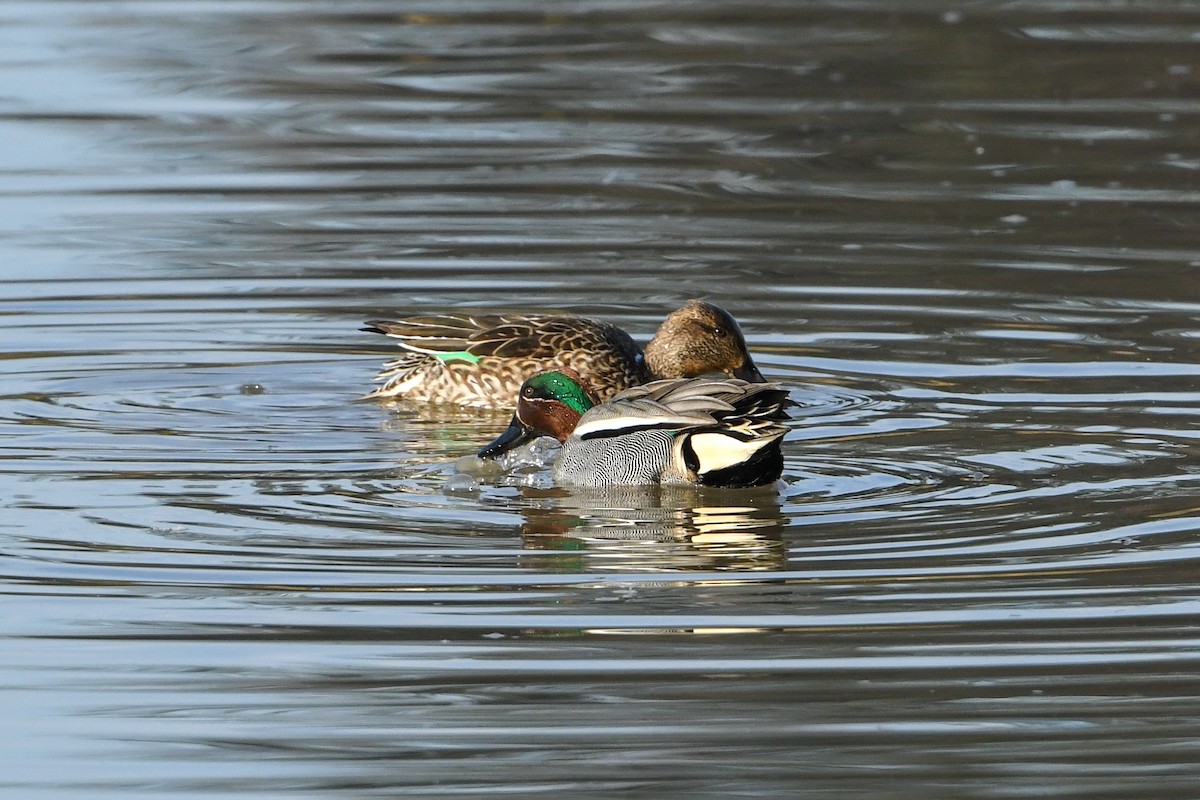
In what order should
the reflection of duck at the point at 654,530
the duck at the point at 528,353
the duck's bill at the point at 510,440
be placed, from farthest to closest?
the duck at the point at 528,353, the duck's bill at the point at 510,440, the reflection of duck at the point at 654,530

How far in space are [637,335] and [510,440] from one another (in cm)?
279

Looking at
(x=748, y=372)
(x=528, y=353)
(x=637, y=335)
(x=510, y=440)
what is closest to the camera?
(x=510, y=440)

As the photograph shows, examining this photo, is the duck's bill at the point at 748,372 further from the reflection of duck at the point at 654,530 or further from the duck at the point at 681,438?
the reflection of duck at the point at 654,530

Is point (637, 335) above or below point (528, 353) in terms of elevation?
below

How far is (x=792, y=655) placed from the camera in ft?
20.7

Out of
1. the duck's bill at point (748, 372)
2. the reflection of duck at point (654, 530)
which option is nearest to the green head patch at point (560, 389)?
the reflection of duck at point (654, 530)

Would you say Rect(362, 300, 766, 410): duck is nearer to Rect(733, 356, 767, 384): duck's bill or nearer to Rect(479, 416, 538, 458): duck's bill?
Rect(733, 356, 767, 384): duck's bill

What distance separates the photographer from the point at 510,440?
29.6 ft

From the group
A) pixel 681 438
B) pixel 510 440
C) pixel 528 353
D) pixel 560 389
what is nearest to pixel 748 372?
pixel 528 353

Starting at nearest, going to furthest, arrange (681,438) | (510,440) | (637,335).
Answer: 1. (681,438)
2. (510,440)
3. (637,335)

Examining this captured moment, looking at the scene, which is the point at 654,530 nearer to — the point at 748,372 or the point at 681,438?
the point at 681,438

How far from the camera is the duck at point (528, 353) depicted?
1027 centimetres

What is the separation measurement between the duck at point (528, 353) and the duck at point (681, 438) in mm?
1464

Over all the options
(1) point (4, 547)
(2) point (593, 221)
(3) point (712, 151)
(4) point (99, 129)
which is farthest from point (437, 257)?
(1) point (4, 547)
